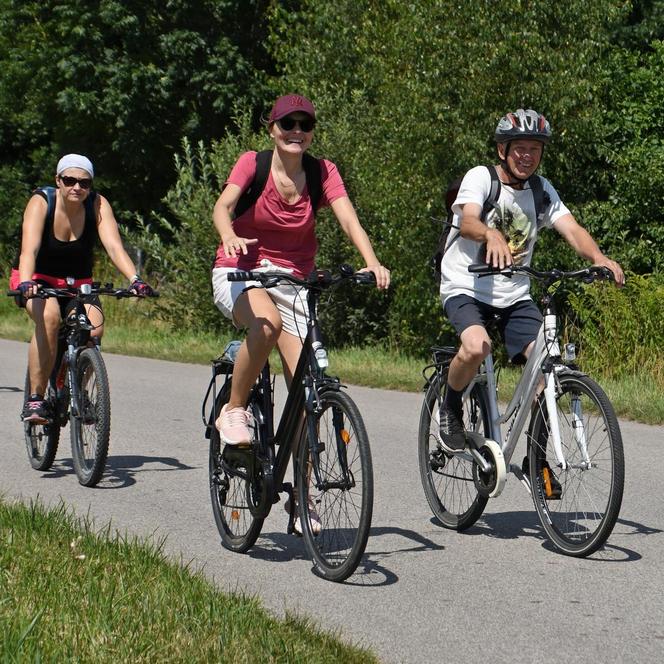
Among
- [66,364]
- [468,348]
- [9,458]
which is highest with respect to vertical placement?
[468,348]

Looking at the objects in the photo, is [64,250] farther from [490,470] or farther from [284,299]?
[490,470]

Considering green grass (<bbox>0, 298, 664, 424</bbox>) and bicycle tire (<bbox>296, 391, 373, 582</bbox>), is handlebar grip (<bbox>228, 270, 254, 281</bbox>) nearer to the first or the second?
bicycle tire (<bbox>296, 391, 373, 582</bbox>)

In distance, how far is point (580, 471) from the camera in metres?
5.84

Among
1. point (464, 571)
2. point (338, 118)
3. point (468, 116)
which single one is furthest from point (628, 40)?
point (464, 571)

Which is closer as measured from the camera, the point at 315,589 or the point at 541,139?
the point at 315,589

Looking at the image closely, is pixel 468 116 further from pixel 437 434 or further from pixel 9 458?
pixel 437 434

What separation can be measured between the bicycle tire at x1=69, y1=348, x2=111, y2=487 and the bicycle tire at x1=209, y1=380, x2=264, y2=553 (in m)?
1.54

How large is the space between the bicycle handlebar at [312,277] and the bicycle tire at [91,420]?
7.86 feet

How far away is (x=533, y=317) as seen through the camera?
643cm

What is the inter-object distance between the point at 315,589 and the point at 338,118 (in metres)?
15.6

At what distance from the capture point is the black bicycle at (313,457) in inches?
211

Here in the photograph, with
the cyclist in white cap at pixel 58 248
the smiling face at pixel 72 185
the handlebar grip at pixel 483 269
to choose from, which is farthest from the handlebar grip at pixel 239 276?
the smiling face at pixel 72 185

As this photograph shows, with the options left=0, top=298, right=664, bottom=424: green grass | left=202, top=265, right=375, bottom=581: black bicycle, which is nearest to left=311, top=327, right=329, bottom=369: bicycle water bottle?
left=202, top=265, right=375, bottom=581: black bicycle

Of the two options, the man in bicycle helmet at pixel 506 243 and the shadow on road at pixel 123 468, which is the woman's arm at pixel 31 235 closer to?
the shadow on road at pixel 123 468
